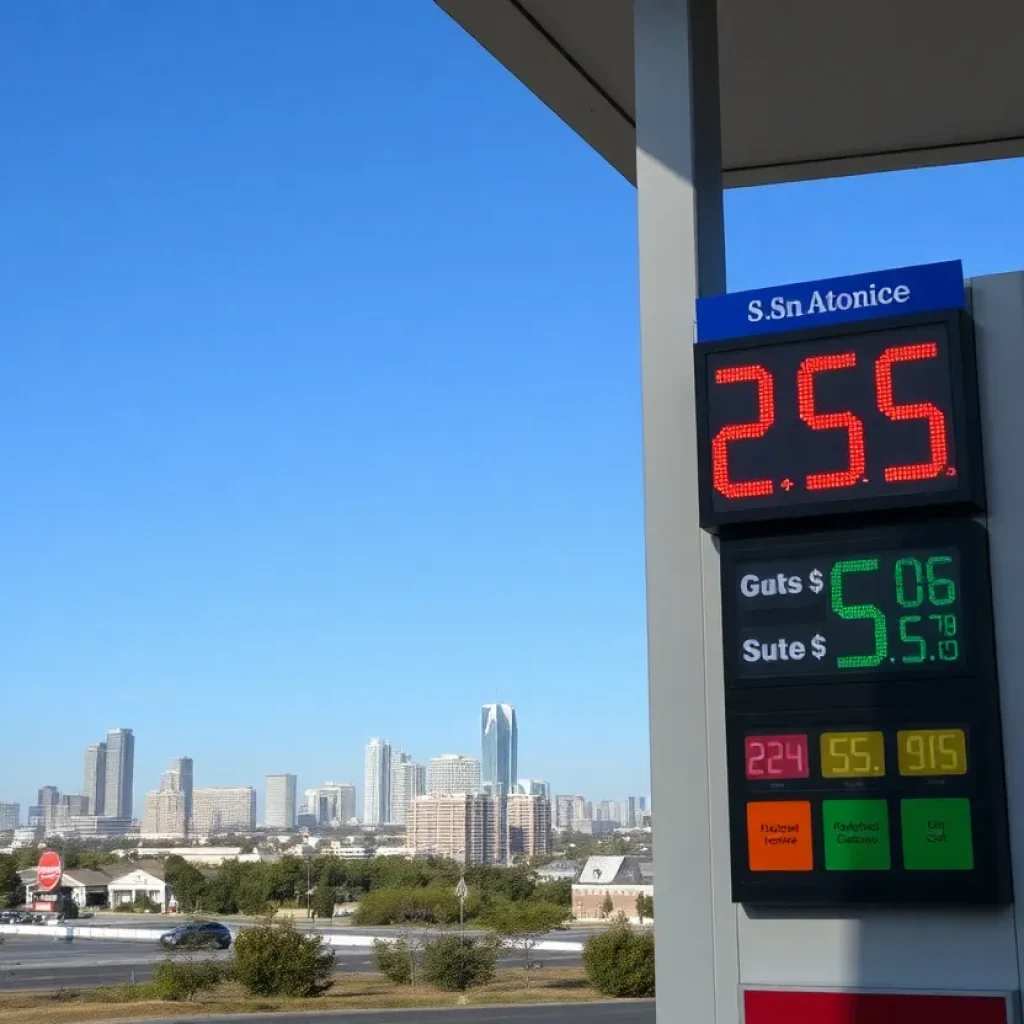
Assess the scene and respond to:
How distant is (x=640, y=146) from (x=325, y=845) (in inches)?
4033

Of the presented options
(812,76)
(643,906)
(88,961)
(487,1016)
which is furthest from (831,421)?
(643,906)

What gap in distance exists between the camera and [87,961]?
4966 cm

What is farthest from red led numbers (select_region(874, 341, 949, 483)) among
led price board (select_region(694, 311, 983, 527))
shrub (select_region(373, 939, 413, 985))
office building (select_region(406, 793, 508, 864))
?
office building (select_region(406, 793, 508, 864))

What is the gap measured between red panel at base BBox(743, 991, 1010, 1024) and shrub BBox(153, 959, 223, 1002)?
3895cm

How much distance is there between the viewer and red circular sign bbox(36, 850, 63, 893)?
213 ft

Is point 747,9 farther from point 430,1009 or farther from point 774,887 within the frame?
point 430,1009

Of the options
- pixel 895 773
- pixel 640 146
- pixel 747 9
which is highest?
pixel 747 9

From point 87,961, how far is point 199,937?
7242 millimetres

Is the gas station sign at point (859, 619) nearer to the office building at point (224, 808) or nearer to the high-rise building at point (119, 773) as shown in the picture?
the office building at point (224, 808)

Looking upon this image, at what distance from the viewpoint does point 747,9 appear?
4297 millimetres

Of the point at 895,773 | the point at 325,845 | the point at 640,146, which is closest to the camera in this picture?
the point at 895,773

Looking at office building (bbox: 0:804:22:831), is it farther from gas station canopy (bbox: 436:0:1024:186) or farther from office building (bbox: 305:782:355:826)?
gas station canopy (bbox: 436:0:1024:186)

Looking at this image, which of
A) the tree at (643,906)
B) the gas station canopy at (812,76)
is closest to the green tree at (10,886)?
the tree at (643,906)

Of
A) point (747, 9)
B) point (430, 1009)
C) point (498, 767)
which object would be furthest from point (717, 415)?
point (498, 767)
